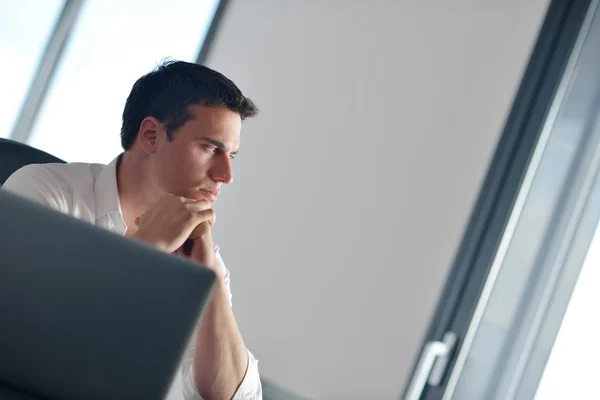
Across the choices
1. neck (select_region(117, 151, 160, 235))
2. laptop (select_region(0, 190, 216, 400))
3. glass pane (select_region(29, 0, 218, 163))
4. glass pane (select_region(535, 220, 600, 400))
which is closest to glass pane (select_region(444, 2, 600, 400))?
glass pane (select_region(535, 220, 600, 400))

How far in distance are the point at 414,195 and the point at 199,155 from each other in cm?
95

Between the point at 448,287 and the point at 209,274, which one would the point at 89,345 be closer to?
the point at 209,274

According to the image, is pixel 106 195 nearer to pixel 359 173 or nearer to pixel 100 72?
pixel 359 173

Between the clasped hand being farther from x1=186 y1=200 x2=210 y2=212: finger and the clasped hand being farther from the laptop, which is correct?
the laptop

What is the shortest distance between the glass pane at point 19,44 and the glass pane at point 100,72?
0.39ft

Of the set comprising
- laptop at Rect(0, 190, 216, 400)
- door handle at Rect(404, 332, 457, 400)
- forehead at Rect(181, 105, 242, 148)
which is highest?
forehead at Rect(181, 105, 242, 148)

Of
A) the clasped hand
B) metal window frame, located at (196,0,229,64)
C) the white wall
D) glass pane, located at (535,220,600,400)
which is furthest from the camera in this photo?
metal window frame, located at (196,0,229,64)

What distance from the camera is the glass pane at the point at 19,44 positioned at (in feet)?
11.8

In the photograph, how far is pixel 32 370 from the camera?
26.6 inches

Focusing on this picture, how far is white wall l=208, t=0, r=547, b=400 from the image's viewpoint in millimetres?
2436

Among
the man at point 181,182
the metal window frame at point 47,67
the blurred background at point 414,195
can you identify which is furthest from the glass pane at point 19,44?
the man at point 181,182

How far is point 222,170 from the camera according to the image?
5.79 ft

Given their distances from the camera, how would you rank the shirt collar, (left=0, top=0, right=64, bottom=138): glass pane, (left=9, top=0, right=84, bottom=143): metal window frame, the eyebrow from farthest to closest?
1. (left=9, top=0, right=84, bottom=143): metal window frame
2. (left=0, top=0, right=64, bottom=138): glass pane
3. the eyebrow
4. the shirt collar

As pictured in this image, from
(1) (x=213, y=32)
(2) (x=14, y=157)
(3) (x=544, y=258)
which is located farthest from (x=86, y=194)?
(1) (x=213, y=32)
